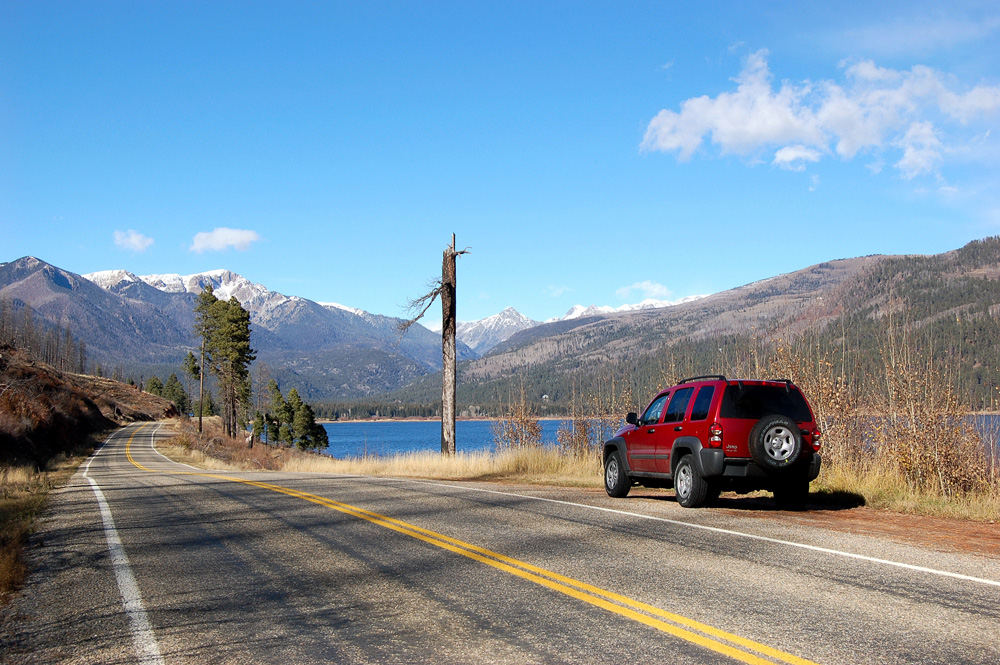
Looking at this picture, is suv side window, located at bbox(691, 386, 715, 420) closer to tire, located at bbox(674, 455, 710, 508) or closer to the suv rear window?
the suv rear window

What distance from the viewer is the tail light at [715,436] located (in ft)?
36.5

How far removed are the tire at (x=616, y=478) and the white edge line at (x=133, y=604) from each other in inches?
323

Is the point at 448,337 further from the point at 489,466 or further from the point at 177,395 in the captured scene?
the point at 177,395

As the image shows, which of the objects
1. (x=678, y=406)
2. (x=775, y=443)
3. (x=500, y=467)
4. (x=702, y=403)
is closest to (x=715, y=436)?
(x=702, y=403)

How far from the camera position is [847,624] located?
17.5 feet

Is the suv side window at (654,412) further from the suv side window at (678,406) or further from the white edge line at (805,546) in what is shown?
the white edge line at (805,546)

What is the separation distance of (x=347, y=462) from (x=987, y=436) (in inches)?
826

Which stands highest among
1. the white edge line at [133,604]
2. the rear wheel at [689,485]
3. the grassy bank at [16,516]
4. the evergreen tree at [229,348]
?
the evergreen tree at [229,348]

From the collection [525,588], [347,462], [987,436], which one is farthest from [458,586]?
[347,462]

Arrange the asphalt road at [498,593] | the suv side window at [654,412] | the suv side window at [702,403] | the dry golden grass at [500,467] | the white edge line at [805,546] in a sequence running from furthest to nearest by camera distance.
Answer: the dry golden grass at [500,467]
the suv side window at [654,412]
the suv side window at [702,403]
the white edge line at [805,546]
the asphalt road at [498,593]

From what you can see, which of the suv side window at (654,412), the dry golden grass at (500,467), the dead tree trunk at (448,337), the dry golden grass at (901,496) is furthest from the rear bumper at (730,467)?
the dead tree trunk at (448,337)

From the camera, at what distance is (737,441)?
11.1 metres

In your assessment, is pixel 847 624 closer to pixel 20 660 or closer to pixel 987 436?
pixel 20 660

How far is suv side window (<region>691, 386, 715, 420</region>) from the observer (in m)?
11.5
